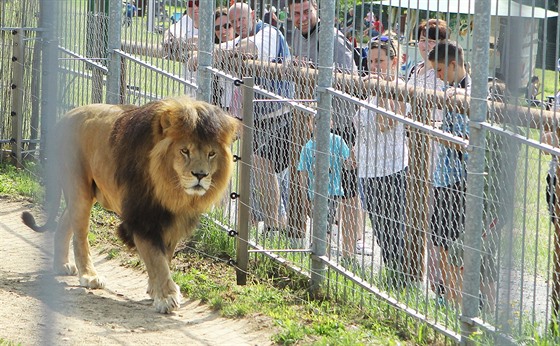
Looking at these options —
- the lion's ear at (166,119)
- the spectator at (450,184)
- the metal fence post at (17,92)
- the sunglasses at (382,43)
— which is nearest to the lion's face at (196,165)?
the lion's ear at (166,119)

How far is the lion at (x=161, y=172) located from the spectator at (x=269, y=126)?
683 millimetres

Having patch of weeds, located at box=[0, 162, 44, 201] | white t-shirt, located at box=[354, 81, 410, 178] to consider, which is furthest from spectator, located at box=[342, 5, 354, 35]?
patch of weeds, located at box=[0, 162, 44, 201]

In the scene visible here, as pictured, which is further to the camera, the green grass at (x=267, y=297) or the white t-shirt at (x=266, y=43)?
the white t-shirt at (x=266, y=43)

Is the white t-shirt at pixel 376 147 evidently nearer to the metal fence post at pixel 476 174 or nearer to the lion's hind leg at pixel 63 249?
the metal fence post at pixel 476 174

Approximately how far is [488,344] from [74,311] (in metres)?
2.63

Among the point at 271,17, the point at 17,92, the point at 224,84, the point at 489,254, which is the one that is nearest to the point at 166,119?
the point at 271,17

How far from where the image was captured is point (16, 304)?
6.31 metres

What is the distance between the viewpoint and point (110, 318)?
6.17m

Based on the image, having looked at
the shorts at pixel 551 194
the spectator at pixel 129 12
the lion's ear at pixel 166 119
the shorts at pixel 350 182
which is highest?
the spectator at pixel 129 12

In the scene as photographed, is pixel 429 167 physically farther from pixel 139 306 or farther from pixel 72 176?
pixel 72 176

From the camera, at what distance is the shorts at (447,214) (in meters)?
5.32

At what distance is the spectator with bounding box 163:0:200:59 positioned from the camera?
8.22 m

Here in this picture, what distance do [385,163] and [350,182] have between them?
0.47 meters

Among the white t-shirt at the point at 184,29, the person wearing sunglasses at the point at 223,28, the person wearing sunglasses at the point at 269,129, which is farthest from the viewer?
the white t-shirt at the point at 184,29
